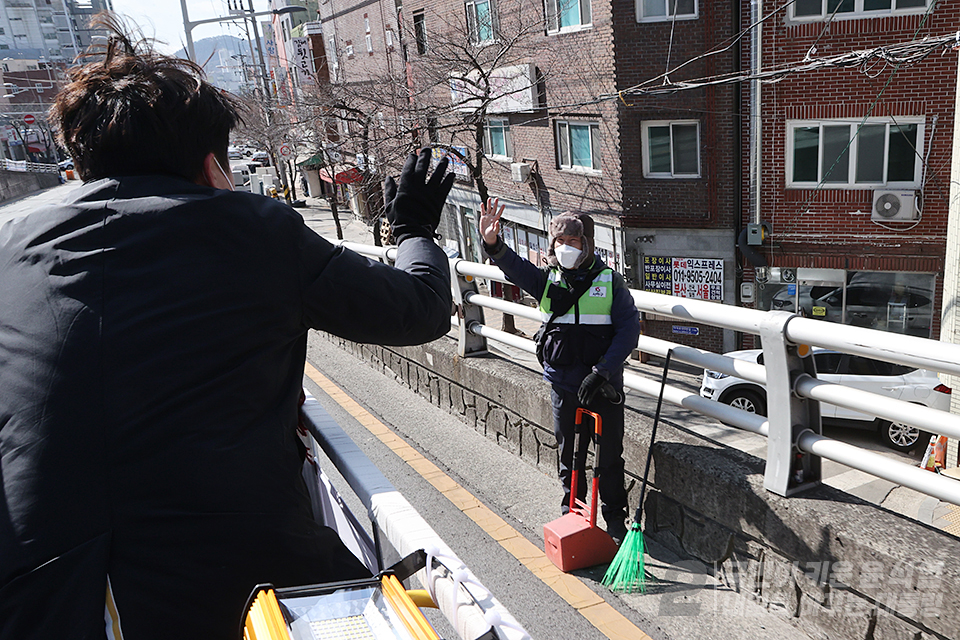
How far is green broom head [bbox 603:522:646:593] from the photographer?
11.9 feet

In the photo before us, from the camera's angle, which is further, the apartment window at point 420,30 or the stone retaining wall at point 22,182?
the stone retaining wall at point 22,182

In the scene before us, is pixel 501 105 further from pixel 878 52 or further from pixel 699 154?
pixel 878 52

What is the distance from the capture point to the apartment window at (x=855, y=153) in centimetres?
1777

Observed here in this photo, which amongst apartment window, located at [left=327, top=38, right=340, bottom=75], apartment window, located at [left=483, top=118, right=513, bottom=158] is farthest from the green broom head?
apartment window, located at [left=327, top=38, right=340, bottom=75]

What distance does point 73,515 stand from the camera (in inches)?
50.8

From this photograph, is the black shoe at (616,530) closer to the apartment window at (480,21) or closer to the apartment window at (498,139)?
the apartment window at (480,21)

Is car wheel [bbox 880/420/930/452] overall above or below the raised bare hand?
below

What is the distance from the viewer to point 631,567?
11.9 ft

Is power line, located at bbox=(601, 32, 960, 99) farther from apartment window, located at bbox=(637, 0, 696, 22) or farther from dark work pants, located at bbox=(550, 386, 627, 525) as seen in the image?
dark work pants, located at bbox=(550, 386, 627, 525)

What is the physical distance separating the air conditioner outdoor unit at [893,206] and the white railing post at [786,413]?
1694 cm

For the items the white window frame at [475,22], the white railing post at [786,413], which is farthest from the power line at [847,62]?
the white railing post at [786,413]

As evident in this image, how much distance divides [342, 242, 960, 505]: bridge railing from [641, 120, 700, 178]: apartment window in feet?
55.8

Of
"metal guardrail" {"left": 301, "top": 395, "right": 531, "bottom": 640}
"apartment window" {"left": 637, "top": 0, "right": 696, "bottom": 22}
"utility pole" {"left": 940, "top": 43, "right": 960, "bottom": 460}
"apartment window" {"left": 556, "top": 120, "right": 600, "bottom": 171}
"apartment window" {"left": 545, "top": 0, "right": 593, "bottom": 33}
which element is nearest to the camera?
"metal guardrail" {"left": 301, "top": 395, "right": 531, "bottom": 640}

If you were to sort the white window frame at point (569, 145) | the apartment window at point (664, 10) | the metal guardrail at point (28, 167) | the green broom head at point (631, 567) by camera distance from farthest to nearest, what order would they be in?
the metal guardrail at point (28, 167) < the white window frame at point (569, 145) < the apartment window at point (664, 10) < the green broom head at point (631, 567)
